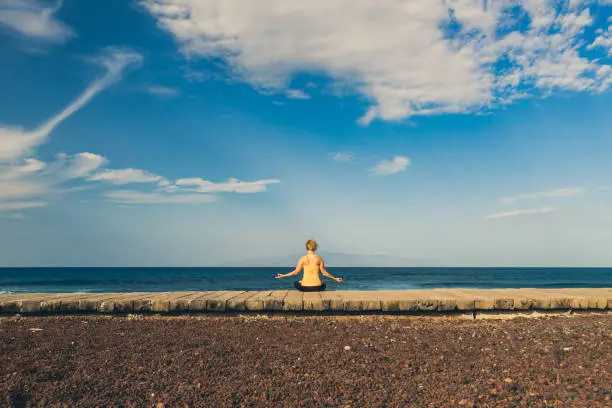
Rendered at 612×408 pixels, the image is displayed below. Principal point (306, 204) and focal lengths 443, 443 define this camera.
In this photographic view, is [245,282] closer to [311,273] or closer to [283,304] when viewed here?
[311,273]

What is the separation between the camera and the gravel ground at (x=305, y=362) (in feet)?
14.2

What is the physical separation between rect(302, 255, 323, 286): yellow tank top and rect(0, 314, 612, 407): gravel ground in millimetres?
2172

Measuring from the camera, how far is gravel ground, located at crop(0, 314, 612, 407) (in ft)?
14.2

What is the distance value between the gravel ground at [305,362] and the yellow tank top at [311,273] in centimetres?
217

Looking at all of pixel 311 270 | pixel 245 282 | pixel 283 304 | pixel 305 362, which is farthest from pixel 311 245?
pixel 245 282

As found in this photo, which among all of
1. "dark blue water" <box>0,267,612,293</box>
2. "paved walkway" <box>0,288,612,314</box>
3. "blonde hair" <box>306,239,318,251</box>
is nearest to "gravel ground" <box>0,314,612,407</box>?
"paved walkway" <box>0,288,612,314</box>

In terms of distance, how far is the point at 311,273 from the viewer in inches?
403

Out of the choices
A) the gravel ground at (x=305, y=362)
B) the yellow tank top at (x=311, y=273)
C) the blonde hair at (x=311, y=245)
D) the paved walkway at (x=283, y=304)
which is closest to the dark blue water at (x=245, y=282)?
the blonde hair at (x=311, y=245)

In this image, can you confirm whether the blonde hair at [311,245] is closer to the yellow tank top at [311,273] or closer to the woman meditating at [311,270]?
the woman meditating at [311,270]

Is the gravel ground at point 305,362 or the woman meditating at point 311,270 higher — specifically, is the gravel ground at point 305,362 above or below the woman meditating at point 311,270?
below

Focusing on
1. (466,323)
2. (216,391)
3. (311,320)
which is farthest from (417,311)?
(216,391)

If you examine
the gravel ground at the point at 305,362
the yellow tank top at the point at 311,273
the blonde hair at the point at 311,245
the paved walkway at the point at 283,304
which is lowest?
the gravel ground at the point at 305,362

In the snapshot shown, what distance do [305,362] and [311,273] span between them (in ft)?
15.8

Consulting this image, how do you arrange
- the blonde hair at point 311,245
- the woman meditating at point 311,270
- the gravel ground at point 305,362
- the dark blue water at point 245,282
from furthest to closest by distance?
the dark blue water at point 245,282
the blonde hair at point 311,245
the woman meditating at point 311,270
the gravel ground at point 305,362
